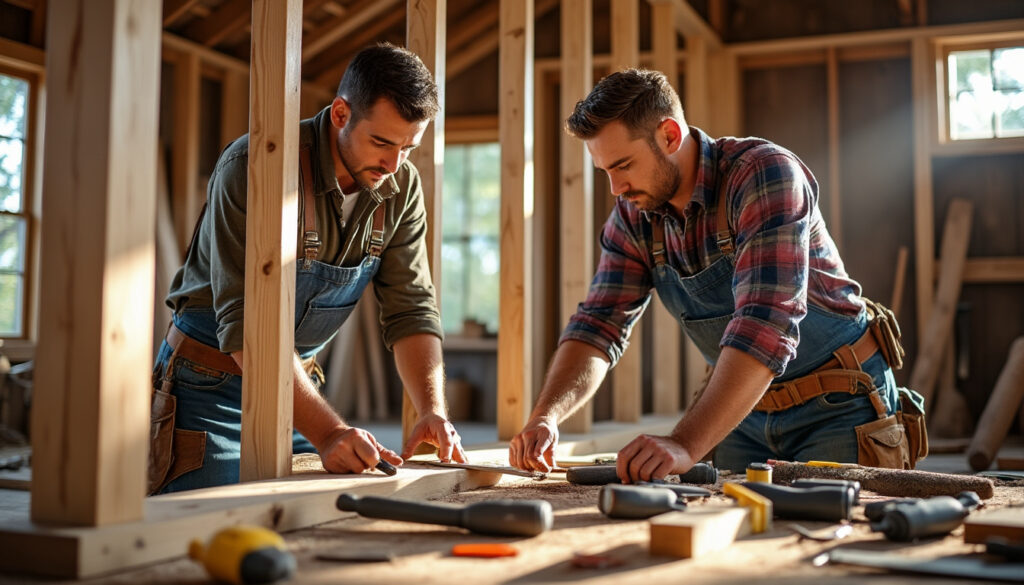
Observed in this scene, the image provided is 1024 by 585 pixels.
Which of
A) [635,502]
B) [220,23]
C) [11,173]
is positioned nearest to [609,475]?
[635,502]

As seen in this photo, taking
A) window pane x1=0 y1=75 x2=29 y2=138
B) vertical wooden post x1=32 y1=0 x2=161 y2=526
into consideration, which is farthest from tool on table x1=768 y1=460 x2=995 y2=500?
window pane x1=0 y1=75 x2=29 y2=138

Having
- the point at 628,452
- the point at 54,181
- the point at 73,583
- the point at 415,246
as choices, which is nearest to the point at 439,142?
the point at 415,246

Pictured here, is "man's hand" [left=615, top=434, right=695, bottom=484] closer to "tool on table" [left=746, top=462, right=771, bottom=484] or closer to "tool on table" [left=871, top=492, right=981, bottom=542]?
"tool on table" [left=746, top=462, right=771, bottom=484]

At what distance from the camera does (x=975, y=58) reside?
6.93m

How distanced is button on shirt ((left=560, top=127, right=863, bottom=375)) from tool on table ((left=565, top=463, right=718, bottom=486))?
0.27 meters

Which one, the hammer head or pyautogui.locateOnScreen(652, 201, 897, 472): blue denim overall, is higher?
pyautogui.locateOnScreen(652, 201, 897, 472): blue denim overall

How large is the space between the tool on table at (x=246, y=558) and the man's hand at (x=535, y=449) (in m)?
1.15

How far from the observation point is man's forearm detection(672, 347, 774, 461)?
212 centimetres

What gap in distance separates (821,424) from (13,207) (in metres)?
5.83

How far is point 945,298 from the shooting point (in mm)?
6621

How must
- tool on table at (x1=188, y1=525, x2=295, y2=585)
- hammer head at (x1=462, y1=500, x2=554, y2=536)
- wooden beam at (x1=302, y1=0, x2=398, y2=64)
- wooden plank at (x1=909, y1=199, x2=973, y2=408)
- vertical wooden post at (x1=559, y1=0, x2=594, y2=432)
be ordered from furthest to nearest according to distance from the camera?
wooden beam at (x1=302, y1=0, x2=398, y2=64) → wooden plank at (x1=909, y1=199, x2=973, y2=408) → vertical wooden post at (x1=559, y1=0, x2=594, y2=432) → hammer head at (x1=462, y1=500, x2=554, y2=536) → tool on table at (x1=188, y1=525, x2=295, y2=585)

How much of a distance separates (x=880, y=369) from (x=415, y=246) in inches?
52.3

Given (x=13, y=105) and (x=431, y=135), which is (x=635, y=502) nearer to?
(x=431, y=135)

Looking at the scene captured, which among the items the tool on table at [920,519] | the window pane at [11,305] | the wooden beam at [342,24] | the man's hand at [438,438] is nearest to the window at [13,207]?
the window pane at [11,305]
